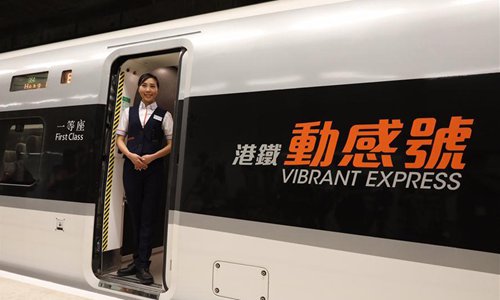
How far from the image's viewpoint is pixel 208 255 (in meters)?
2.15

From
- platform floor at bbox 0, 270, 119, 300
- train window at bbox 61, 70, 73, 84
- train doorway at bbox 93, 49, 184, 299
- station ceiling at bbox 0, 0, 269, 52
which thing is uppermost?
station ceiling at bbox 0, 0, 269, 52

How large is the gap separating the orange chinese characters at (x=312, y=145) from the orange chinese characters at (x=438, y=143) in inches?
15.3

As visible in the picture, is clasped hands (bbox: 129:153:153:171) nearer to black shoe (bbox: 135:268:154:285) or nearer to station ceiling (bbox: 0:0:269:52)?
black shoe (bbox: 135:268:154:285)

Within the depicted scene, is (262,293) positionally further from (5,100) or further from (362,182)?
(5,100)

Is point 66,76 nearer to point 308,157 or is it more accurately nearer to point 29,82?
point 29,82

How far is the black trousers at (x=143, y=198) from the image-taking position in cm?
276

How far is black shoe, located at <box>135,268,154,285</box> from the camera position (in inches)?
104

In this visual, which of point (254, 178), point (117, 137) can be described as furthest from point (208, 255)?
point (117, 137)

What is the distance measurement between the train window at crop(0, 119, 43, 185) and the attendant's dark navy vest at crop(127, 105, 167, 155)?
0.97 metres

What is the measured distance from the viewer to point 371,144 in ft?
5.81

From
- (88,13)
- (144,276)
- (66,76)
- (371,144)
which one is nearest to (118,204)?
(144,276)

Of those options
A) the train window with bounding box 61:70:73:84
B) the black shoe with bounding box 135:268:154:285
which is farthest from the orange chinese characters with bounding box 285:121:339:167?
the train window with bounding box 61:70:73:84

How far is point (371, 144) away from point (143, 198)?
1.92 metres

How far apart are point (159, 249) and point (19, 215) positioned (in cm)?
135
